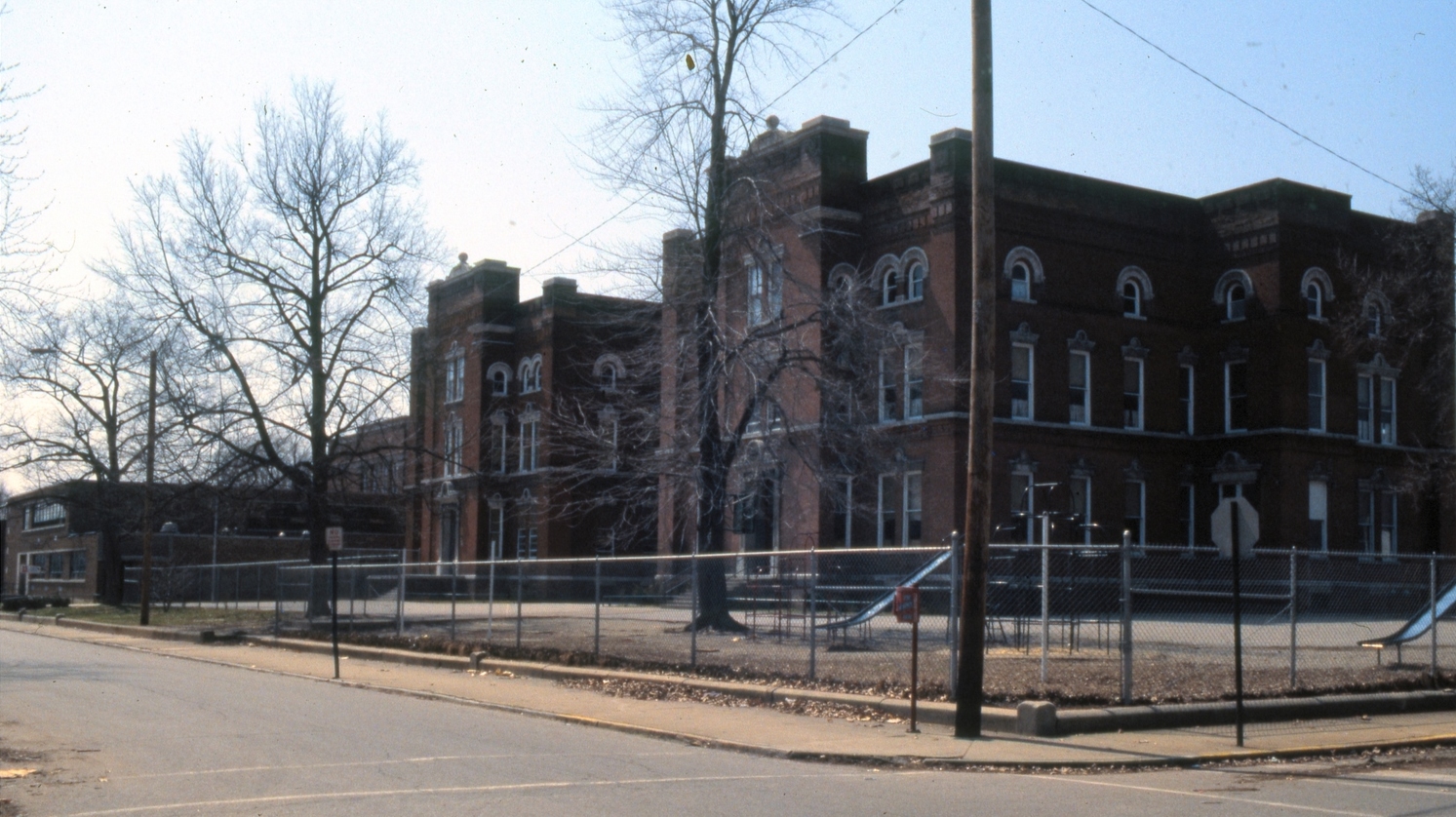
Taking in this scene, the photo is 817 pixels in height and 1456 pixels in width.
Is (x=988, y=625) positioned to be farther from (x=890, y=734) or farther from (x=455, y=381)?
(x=455, y=381)

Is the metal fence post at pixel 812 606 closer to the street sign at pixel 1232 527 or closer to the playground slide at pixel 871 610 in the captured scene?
the playground slide at pixel 871 610

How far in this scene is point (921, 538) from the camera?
36625mm

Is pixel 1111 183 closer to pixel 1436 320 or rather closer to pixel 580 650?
pixel 1436 320

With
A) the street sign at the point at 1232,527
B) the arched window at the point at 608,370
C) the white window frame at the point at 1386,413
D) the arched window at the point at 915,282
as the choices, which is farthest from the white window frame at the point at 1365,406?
the street sign at the point at 1232,527

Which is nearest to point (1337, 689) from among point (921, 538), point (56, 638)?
point (921, 538)

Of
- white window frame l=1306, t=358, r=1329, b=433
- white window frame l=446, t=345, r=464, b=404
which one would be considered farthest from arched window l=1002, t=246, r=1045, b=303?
white window frame l=446, t=345, r=464, b=404

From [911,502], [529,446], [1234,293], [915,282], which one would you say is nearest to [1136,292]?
[1234,293]

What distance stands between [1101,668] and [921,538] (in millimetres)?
18345

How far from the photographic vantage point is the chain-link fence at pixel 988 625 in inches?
659

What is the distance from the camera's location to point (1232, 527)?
1355 centimetres

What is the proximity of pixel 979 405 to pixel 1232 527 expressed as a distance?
2827 mm

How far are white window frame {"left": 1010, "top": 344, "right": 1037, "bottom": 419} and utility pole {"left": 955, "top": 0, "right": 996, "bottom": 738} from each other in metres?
24.2

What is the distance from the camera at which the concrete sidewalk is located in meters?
12.7

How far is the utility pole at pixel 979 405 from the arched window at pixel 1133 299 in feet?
90.7
